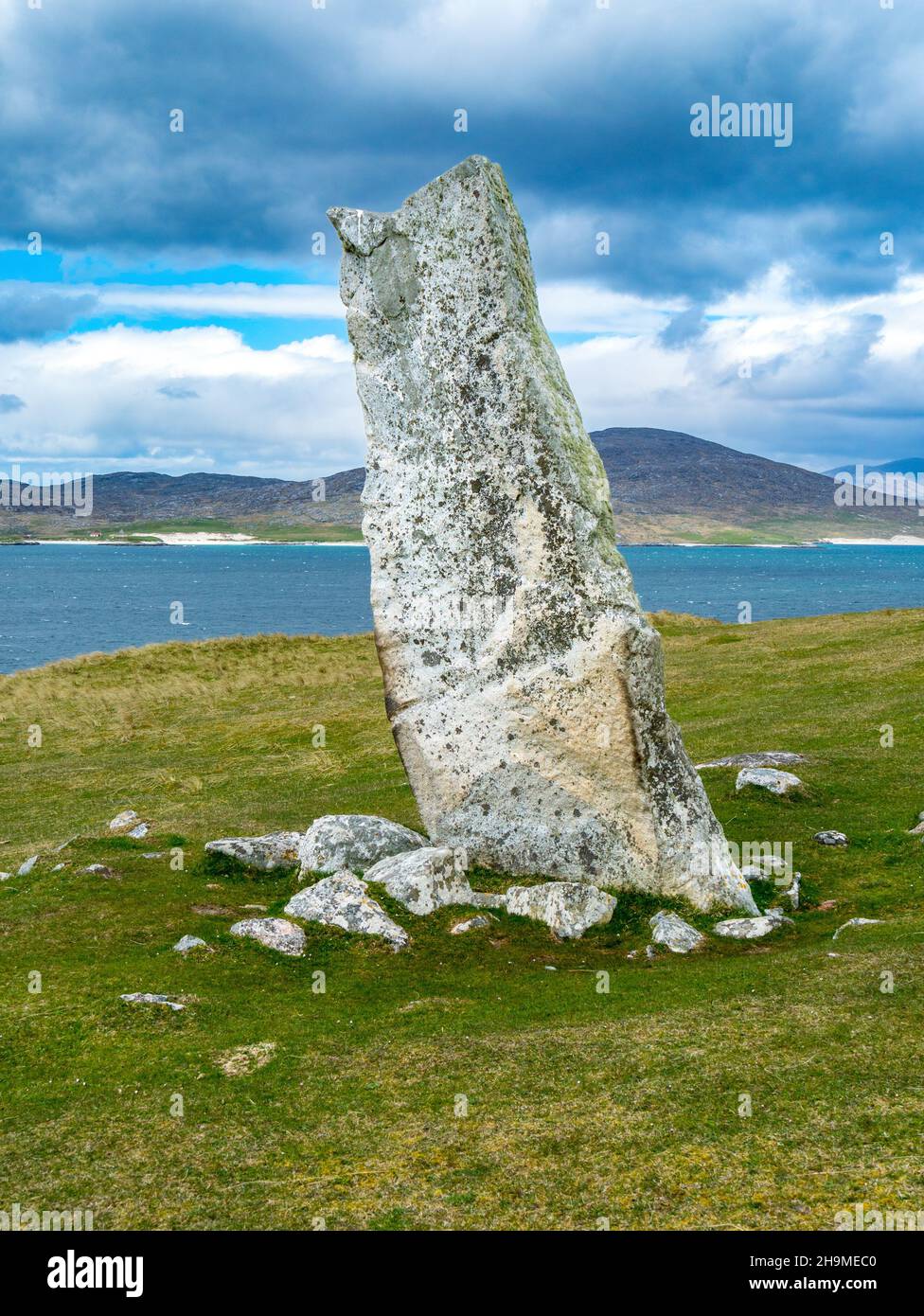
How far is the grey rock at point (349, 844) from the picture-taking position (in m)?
17.7

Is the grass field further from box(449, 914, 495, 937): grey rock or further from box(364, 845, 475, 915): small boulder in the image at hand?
box(364, 845, 475, 915): small boulder

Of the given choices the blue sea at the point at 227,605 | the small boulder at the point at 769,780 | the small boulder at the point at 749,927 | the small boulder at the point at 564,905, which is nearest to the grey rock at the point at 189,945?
the small boulder at the point at 564,905

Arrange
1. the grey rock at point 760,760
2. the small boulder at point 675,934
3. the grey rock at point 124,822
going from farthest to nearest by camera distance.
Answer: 1. the grey rock at point 760,760
2. the grey rock at point 124,822
3. the small boulder at point 675,934

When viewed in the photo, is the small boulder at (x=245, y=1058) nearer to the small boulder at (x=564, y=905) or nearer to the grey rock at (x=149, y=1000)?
the grey rock at (x=149, y=1000)

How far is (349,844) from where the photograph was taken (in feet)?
58.5

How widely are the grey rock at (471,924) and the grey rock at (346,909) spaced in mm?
724

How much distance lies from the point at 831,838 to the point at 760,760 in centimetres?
585

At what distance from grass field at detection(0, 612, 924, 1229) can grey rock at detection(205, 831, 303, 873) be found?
373 millimetres

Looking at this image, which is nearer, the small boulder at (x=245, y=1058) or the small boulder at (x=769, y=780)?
the small boulder at (x=245, y=1058)

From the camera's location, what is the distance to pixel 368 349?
1803cm

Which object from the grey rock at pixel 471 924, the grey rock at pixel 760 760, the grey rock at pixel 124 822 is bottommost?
the grey rock at pixel 124 822

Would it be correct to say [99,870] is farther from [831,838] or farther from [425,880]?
[831,838]
